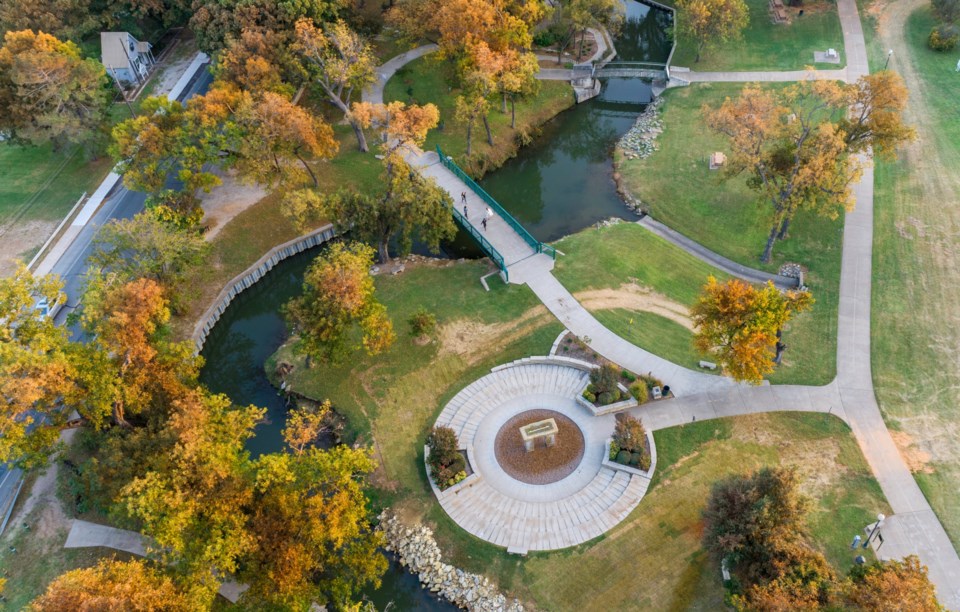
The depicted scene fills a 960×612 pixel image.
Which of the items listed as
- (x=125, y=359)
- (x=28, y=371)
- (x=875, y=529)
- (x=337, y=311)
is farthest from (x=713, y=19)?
(x=28, y=371)

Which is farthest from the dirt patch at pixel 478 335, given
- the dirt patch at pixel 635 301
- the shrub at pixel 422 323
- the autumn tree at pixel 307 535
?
the autumn tree at pixel 307 535

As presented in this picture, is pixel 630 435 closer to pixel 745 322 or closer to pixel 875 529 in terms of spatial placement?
pixel 745 322

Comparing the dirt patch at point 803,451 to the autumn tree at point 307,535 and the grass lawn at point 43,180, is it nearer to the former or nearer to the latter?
the autumn tree at point 307,535

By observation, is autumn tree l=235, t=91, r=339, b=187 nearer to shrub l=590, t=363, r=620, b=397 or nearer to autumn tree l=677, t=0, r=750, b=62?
shrub l=590, t=363, r=620, b=397

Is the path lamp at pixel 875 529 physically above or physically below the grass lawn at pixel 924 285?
above

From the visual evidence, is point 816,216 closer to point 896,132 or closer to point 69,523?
point 896,132

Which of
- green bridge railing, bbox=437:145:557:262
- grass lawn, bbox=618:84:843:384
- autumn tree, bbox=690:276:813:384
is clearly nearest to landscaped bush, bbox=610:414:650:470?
autumn tree, bbox=690:276:813:384
